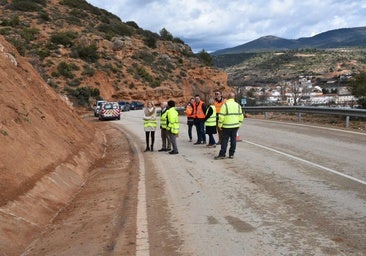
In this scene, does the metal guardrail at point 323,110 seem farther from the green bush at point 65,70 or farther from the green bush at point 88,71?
the green bush at point 88,71

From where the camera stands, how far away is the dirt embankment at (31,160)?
6.75m

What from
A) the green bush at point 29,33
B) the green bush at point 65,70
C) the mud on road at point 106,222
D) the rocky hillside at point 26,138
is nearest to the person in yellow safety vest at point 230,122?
the mud on road at point 106,222

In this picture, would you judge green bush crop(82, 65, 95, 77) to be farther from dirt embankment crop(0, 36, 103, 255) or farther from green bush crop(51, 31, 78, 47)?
dirt embankment crop(0, 36, 103, 255)

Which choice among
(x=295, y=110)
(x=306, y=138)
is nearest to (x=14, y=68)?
(x=306, y=138)

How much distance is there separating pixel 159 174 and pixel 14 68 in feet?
30.5

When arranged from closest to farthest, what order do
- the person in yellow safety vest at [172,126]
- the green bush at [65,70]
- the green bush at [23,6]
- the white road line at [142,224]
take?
the white road line at [142,224] → the person in yellow safety vest at [172,126] → the green bush at [65,70] → the green bush at [23,6]

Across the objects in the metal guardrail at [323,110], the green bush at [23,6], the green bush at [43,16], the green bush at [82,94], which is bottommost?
the metal guardrail at [323,110]

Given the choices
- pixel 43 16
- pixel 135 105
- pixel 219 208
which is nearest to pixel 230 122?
pixel 219 208

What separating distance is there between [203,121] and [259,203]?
9.67 meters

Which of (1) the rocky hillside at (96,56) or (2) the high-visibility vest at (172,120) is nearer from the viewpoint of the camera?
(2) the high-visibility vest at (172,120)

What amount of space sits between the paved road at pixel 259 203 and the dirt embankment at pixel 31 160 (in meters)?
1.63

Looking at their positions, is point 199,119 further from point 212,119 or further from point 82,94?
point 82,94

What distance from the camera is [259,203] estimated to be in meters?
7.41

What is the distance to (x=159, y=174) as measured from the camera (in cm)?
1054
